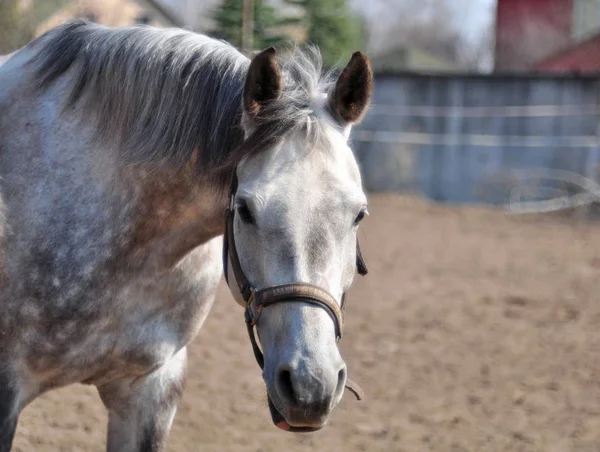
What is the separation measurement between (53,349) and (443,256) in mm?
7280

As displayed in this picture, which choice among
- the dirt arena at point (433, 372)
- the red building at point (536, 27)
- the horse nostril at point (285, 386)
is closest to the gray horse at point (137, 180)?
the horse nostril at point (285, 386)

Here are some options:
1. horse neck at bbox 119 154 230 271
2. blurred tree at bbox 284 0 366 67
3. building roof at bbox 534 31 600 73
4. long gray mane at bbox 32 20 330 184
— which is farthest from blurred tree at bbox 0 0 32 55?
building roof at bbox 534 31 600 73

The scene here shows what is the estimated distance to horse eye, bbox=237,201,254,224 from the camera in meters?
2.39

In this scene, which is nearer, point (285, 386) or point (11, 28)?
point (285, 386)

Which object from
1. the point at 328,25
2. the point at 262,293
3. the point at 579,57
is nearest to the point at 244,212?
the point at 262,293

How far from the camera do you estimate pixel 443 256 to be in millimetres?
9688

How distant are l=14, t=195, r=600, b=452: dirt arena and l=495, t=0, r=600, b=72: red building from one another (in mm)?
20120

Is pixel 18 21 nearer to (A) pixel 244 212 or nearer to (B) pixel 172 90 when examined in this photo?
(B) pixel 172 90

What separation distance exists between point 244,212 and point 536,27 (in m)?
28.1

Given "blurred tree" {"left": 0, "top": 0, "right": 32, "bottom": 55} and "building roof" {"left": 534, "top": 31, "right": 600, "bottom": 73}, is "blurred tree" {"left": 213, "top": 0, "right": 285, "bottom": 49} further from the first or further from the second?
"building roof" {"left": 534, "top": 31, "right": 600, "bottom": 73}

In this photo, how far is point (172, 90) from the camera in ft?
8.96

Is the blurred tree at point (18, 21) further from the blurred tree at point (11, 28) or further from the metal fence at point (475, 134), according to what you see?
the metal fence at point (475, 134)

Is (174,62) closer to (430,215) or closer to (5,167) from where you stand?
(5,167)

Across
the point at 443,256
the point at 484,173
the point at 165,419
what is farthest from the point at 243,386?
the point at 484,173
